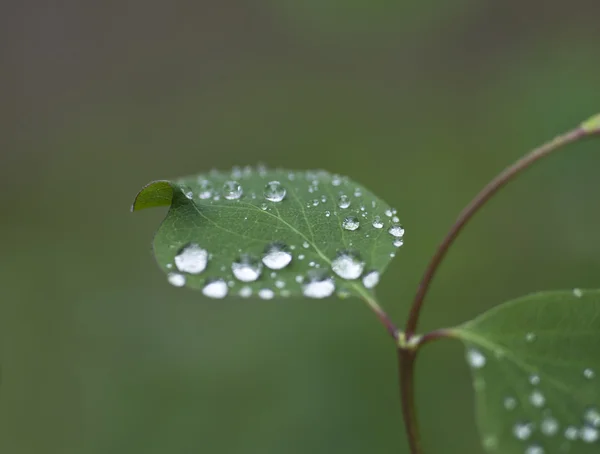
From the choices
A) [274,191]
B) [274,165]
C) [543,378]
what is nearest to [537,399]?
[543,378]

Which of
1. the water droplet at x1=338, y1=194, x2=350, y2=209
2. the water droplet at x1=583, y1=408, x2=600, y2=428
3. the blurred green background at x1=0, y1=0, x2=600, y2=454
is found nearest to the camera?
the water droplet at x1=583, y1=408, x2=600, y2=428

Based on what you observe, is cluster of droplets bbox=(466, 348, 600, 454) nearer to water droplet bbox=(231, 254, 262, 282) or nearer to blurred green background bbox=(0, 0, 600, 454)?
water droplet bbox=(231, 254, 262, 282)

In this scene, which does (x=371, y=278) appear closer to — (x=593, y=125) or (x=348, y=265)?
(x=348, y=265)

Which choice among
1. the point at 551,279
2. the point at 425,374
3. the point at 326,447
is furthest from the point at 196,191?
the point at 551,279

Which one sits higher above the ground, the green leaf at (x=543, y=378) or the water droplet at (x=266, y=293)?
the water droplet at (x=266, y=293)

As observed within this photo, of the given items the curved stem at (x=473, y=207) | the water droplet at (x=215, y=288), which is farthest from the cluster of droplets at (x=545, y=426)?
the water droplet at (x=215, y=288)

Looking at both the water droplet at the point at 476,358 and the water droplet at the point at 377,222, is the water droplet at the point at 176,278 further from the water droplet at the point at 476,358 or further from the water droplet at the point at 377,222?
the water droplet at the point at 476,358

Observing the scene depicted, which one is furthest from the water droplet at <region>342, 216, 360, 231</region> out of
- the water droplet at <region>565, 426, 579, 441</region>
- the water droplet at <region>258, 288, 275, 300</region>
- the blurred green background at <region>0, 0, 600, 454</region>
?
the blurred green background at <region>0, 0, 600, 454</region>
